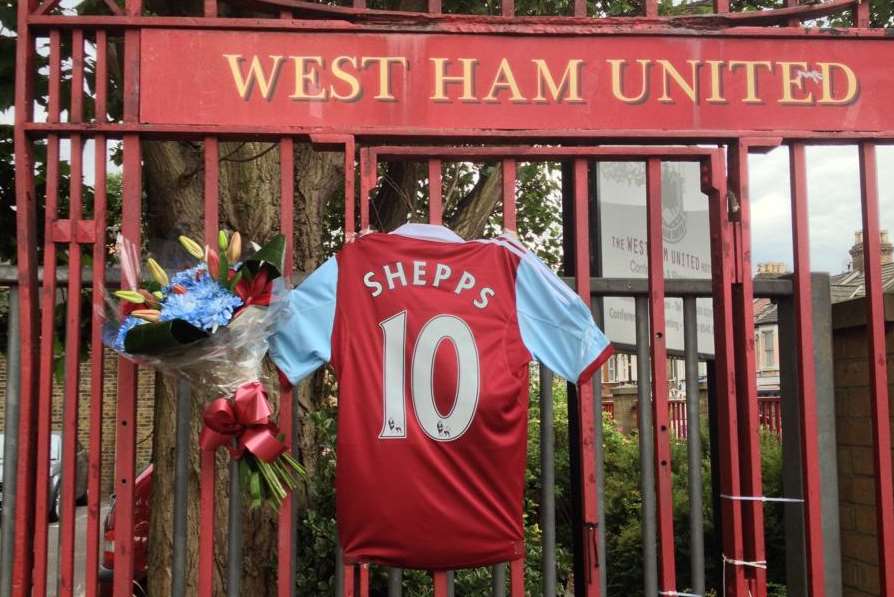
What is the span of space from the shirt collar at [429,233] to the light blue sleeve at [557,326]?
280 mm

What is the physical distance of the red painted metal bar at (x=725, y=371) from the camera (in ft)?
10.1

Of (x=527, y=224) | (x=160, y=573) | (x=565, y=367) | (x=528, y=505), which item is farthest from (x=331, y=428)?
(x=527, y=224)

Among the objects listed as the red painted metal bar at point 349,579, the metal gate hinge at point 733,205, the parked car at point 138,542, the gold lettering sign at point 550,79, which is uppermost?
the gold lettering sign at point 550,79

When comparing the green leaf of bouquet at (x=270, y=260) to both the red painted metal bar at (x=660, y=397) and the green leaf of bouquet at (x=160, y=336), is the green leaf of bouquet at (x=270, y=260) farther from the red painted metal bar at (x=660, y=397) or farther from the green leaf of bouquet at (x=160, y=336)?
the red painted metal bar at (x=660, y=397)

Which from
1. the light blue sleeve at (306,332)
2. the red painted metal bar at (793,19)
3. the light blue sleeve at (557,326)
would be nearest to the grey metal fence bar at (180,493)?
the light blue sleeve at (306,332)

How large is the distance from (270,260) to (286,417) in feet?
1.92

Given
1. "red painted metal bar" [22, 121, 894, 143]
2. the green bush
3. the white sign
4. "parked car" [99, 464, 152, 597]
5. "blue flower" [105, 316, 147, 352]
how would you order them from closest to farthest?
"blue flower" [105, 316, 147, 352]
"red painted metal bar" [22, 121, 894, 143]
the green bush
the white sign
"parked car" [99, 464, 152, 597]

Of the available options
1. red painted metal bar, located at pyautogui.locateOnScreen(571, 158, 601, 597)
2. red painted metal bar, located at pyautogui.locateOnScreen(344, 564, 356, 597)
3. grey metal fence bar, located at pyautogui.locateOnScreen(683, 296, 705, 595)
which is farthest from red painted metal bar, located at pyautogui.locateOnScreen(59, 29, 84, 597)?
grey metal fence bar, located at pyautogui.locateOnScreen(683, 296, 705, 595)

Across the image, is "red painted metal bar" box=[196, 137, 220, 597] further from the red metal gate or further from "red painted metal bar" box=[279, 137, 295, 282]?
"red painted metal bar" box=[279, 137, 295, 282]

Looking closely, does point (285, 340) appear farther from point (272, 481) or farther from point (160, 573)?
point (160, 573)

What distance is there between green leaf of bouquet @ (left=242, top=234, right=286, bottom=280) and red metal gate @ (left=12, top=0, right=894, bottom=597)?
0.65 ft

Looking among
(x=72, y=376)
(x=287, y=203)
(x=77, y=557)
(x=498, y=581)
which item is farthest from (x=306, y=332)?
(x=77, y=557)

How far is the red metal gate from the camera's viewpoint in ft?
9.79

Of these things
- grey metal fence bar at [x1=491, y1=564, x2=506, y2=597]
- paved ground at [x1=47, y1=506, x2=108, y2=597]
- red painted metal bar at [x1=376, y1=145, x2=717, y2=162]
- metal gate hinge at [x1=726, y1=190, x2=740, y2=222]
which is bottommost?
paved ground at [x1=47, y1=506, x2=108, y2=597]
